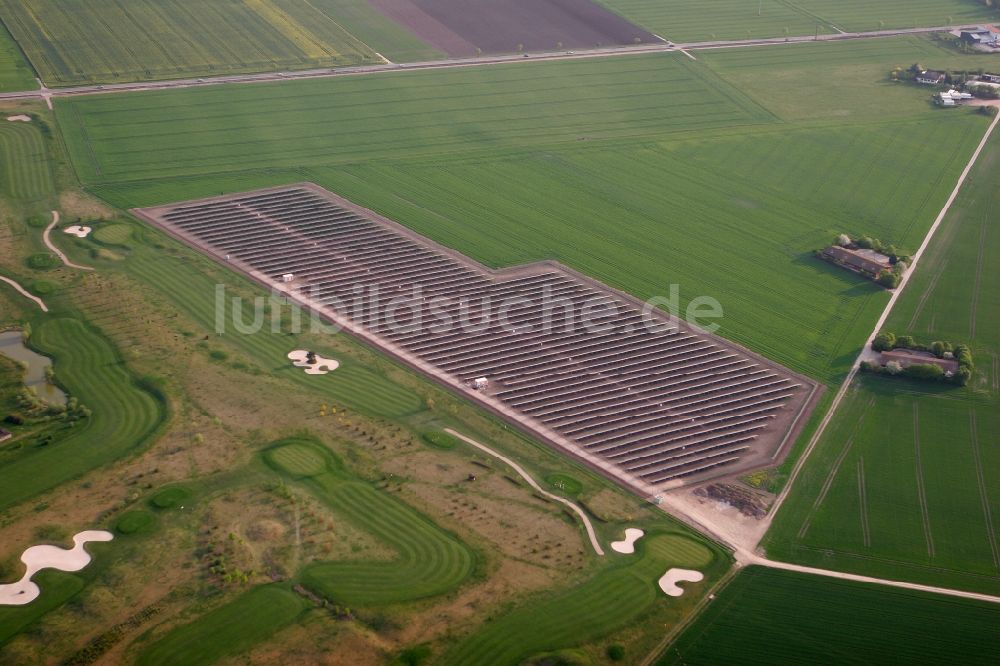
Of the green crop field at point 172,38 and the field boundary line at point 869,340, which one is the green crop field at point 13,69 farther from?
the field boundary line at point 869,340

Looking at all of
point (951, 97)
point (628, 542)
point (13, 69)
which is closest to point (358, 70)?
point (13, 69)

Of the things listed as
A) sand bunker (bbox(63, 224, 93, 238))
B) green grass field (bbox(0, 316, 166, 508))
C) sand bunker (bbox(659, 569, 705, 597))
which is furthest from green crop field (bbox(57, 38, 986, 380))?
sand bunker (bbox(659, 569, 705, 597))

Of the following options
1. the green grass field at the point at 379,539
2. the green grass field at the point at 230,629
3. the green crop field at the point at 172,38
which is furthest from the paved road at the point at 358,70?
the green grass field at the point at 230,629

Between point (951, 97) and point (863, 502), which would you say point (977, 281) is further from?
point (951, 97)

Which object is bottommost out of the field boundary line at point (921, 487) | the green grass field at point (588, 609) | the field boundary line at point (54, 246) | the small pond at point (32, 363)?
the small pond at point (32, 363)

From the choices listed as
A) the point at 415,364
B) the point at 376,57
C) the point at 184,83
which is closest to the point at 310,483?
the point at 415,364
